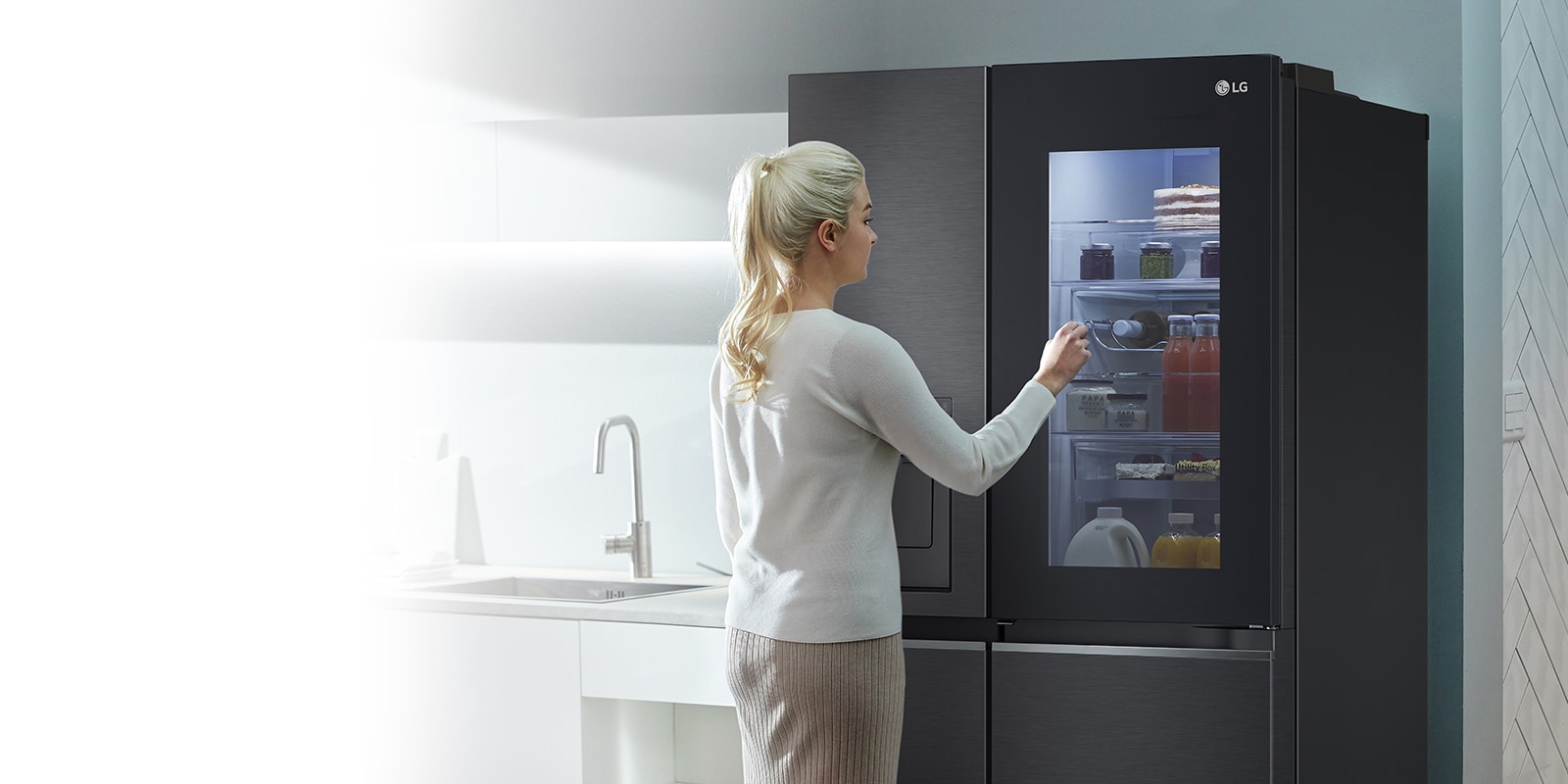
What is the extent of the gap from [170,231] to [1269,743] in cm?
187

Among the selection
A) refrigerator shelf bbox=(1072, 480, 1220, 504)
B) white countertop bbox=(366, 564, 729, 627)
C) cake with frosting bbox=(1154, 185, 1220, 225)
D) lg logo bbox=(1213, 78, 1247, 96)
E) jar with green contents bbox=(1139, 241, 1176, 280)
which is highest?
lg logo bbox=(1213, 78, 1247, 96)

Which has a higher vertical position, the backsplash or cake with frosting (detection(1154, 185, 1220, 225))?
cake with frosting (detection(1154, 185, 1220, 225))

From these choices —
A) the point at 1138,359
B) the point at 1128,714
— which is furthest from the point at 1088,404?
the point at 1128,714

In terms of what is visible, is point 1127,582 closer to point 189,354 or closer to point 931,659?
point 931,659

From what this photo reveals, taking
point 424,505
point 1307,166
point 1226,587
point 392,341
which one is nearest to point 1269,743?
point 1226,587

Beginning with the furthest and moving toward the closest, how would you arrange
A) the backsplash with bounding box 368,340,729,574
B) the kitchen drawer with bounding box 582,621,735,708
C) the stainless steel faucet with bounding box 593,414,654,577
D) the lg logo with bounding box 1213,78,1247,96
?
1. the backsplash with bounding box 368,340,729,574
2. the stainless steel faucet with bounding box 593,414,654,577
3. the kitchen drawer with bounding box 582,621,735,708
4. the lg logo with bounding box 1213,78,1247,96

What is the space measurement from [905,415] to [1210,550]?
869 mm

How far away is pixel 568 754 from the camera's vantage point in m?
2.31

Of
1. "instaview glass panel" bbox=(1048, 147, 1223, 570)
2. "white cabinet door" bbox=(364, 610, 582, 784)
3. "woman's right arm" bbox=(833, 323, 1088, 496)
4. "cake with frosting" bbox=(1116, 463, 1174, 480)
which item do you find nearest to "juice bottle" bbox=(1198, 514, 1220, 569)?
"instaview glass panel" bbox=(1048, 147, 1223, 570)

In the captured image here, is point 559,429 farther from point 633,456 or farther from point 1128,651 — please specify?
point 1128,651

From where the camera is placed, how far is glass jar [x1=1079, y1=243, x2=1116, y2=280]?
205 cm

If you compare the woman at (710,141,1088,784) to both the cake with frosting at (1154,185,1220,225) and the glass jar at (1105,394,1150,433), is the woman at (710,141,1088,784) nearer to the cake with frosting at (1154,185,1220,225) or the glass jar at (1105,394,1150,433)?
the glass jar at (1105,394,1150,433)

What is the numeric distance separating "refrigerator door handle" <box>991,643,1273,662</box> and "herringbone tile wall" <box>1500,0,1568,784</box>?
1042 millimetres

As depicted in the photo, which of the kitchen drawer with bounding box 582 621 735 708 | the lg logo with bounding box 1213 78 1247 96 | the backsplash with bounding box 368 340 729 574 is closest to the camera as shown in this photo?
the lg logo with bounding box 1213 78 1247 96
